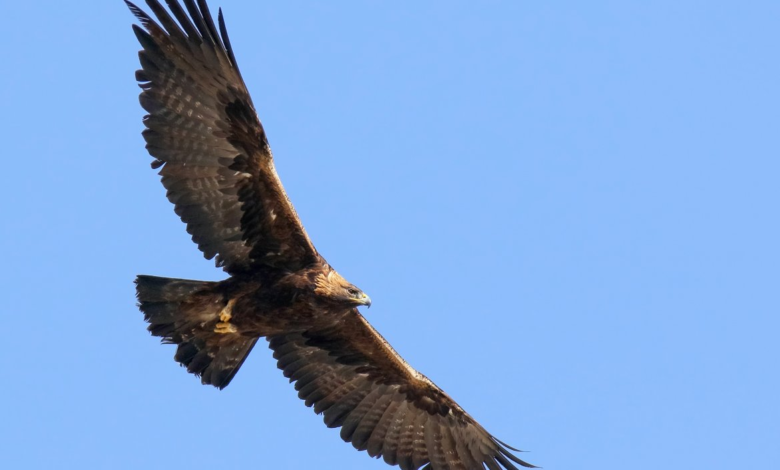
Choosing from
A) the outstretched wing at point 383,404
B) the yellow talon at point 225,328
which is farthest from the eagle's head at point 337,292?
the outstretched wing at point 383,404

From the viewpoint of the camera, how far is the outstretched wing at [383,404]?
1698 centimetres

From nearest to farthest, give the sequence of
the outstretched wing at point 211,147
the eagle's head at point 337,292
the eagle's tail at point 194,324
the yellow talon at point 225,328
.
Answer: the outstretched wing at point 211,147, the eagle's head at point 337,292, the eagle's tail at point 194,324, the yellow talon at point 225,328

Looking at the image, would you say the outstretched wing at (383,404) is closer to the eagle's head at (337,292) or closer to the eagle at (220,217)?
the eagle at (220,217)

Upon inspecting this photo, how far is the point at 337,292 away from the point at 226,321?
1.34 metres

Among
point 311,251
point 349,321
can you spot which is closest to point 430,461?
point 349,321

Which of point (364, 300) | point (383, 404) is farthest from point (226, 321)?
point (383, 404)

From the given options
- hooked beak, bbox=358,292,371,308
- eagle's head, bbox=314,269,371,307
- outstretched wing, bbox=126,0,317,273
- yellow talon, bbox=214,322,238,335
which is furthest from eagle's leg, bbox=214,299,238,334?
hooked beak, bbox=358,292,371,308

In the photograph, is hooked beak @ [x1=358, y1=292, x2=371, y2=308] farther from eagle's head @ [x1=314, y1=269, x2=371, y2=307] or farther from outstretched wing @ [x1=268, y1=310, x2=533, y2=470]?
outstretched wing @ [x1=268, y1=310, x2=533, y2=470]

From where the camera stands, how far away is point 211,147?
15.1 m

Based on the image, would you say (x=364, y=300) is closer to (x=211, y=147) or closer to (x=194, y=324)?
(x=194, y=324)

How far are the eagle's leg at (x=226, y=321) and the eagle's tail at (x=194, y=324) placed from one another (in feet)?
0.13

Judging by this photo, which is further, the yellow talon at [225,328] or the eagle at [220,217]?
the yellow talon at [225,328]

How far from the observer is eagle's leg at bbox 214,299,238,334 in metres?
15.4

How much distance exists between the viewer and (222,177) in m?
15.2
